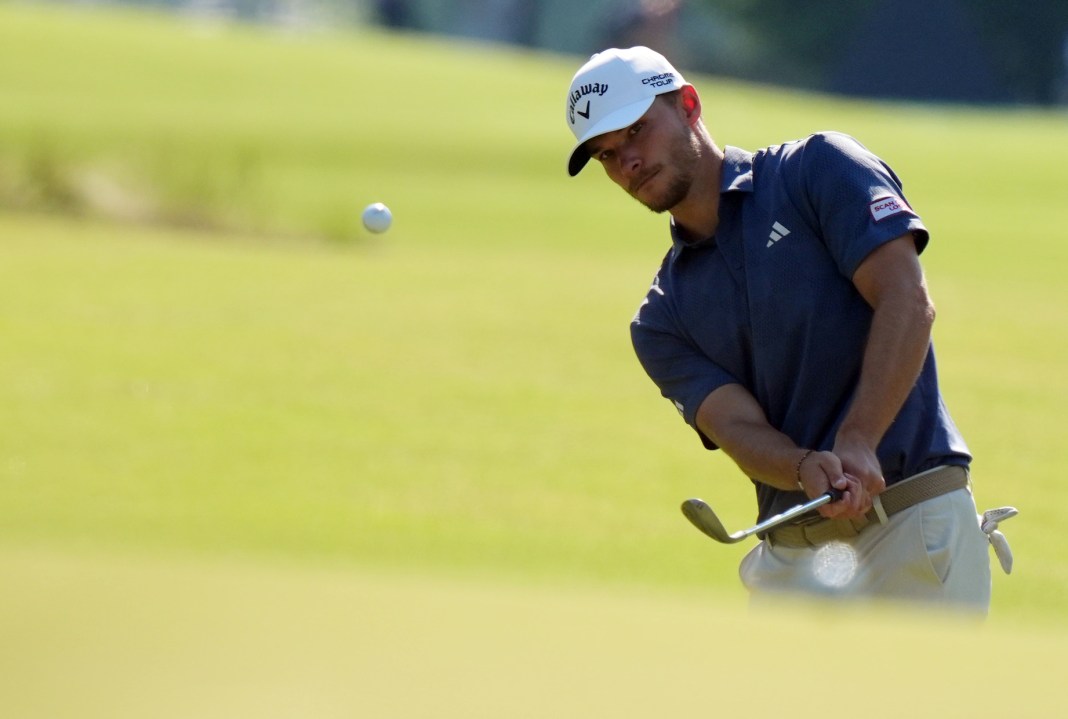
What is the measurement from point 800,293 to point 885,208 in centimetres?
29

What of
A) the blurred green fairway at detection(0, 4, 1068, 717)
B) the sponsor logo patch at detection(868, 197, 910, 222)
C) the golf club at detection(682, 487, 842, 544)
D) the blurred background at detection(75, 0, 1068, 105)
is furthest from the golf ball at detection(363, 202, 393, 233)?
the blurred background at detection(75, 0, 1068, 105)

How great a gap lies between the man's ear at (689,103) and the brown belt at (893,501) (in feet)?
3.37

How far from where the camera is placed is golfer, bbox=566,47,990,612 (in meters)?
3.80

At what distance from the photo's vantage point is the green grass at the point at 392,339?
9.52 metres

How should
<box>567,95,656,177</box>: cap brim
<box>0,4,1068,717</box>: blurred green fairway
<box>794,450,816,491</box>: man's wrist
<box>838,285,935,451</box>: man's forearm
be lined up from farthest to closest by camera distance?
<box>567,95,656,177</box>: cap brim, <box>794,450,816,491</box>: man's wrist, <box>838,285,935,451</box>: man's forearm, <box>0,4,1068,717</box>: blurred green fairway

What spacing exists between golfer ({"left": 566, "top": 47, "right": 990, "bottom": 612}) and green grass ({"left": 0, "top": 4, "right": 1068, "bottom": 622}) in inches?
155

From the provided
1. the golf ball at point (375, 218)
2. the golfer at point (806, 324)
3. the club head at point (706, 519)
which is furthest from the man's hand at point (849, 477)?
the golf ball at point (375, 218)

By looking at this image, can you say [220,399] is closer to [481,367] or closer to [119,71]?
[481,367]

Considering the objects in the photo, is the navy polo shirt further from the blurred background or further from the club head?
the blurred background

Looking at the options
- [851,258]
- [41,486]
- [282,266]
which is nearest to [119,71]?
[282,266]

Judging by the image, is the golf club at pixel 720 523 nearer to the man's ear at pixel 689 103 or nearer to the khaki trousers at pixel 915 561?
the khaki trousers at pixel 915 561

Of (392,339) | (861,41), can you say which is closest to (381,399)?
(392,339)

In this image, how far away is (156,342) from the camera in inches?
602

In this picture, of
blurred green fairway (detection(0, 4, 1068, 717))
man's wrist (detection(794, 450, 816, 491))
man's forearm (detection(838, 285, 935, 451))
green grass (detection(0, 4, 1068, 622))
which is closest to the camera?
blurred green fairway (detection(0, 4, 1068, 717))
